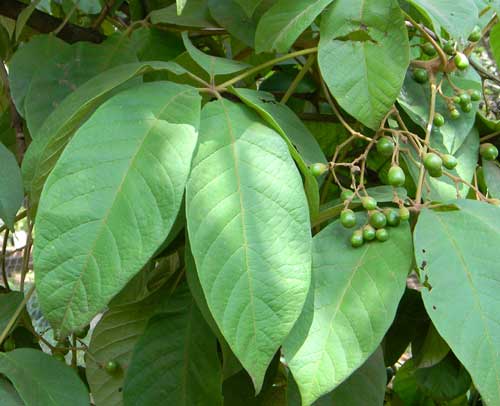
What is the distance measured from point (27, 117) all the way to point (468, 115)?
502 mm

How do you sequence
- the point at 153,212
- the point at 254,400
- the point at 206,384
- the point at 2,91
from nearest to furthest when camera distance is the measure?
the point at 153,212
the point at 206,384
the point at 254,400
the point at 2,91

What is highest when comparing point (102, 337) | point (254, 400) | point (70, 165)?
point (70, 165)

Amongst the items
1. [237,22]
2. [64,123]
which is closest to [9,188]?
[64,123]

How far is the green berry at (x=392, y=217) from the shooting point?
62 cm

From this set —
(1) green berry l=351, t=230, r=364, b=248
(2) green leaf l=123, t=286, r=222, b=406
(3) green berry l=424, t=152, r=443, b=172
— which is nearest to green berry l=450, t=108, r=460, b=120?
(3) green berry l=424, t=152, r=443, b=172

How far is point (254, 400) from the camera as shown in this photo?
872 mm

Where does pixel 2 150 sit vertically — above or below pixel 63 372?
above

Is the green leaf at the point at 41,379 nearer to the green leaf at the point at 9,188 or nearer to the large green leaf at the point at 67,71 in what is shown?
the green leaf at the point at 9,188

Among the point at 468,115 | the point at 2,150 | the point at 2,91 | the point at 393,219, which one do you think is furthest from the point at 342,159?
the point at 2,91

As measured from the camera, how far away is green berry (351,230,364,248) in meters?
0.60

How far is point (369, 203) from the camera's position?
2.08 ft

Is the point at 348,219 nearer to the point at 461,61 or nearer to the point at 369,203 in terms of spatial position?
the point at 369,203

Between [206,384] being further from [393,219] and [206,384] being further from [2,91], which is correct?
[2,91]

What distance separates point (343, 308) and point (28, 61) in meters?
0.53
